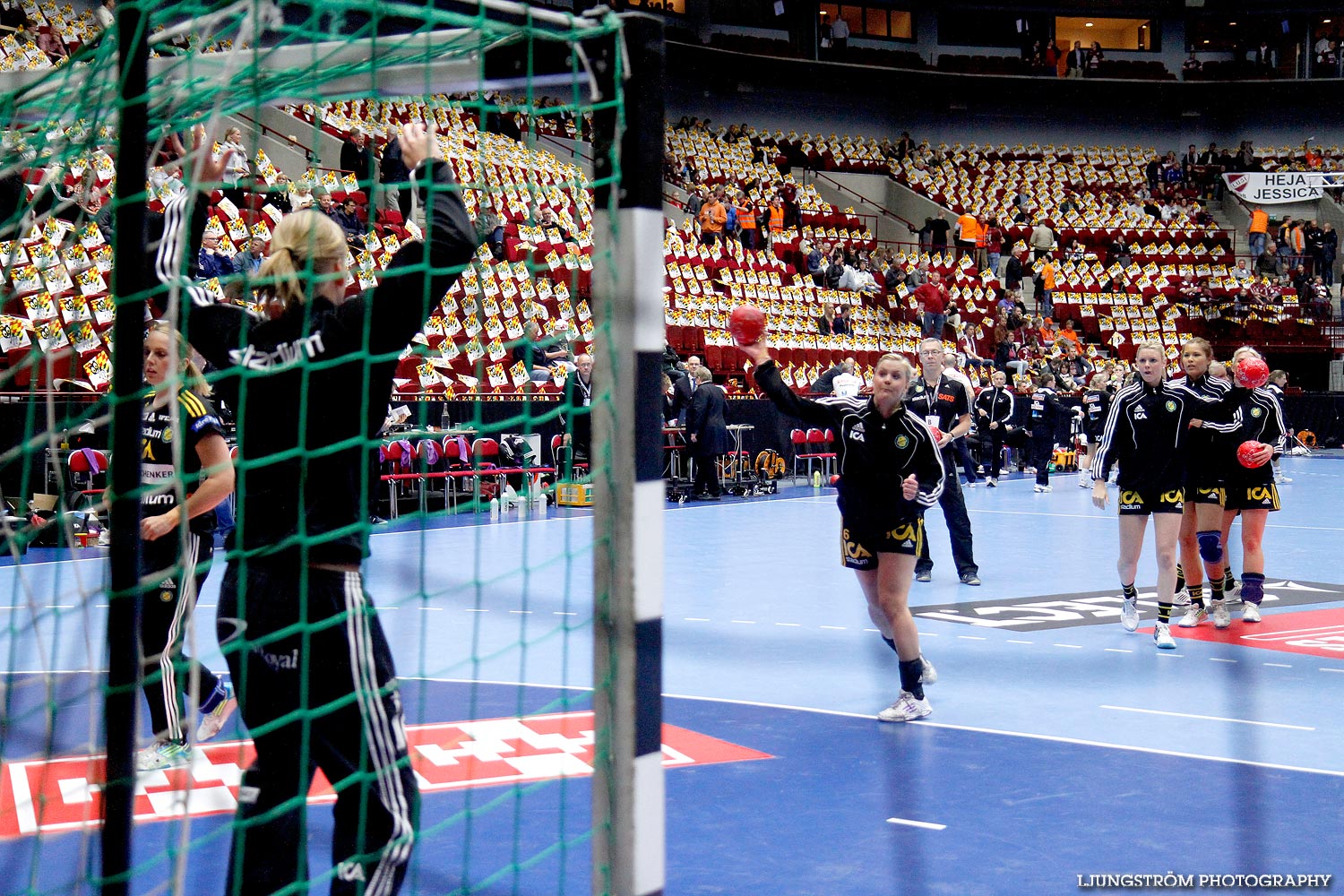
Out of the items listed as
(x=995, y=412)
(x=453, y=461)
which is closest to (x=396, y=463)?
(x=453, y=461)

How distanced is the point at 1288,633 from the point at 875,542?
3.90 m

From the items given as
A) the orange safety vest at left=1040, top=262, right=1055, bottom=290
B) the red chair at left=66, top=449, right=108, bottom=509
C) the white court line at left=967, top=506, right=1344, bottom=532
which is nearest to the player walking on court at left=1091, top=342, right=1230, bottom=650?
the white court line at left=967, top=506, right=1344, bottom=532

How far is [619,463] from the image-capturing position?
288 centimetres

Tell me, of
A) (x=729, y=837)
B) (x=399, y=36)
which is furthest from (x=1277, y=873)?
(x=399, y=36)

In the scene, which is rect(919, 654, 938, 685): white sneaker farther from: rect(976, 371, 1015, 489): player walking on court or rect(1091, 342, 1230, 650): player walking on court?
rect(976, 371, 1015, 489): player walking on court

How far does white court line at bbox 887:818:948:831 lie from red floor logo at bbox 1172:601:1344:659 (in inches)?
170

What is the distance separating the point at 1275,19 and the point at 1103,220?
10.5 metres

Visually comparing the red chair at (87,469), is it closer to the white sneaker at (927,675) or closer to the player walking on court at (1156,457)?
the white sneaker at (927,675)

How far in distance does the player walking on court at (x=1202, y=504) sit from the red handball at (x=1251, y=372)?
0.11 m

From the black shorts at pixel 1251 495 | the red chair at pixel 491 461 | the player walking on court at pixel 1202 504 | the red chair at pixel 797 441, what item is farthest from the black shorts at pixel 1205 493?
the red chair at pixel 797 441

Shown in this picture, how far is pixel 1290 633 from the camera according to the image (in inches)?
345

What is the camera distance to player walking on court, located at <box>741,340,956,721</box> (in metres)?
6.41

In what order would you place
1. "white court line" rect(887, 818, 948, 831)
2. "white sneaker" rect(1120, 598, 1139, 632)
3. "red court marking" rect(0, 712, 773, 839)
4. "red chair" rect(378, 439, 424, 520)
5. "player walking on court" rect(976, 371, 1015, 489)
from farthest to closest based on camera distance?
"player walking on court" rect(976, 371, 1015, 489) → "red chair" rect(378, 439, 424, 520) → "white sneaker" rect(1120, 598, 1139, 632) → "red court marking" rect(0, 712, 773, 839) → "white court line" rect(887, 818, 948, 831)

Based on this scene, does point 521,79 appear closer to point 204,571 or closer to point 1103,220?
point 204,571
